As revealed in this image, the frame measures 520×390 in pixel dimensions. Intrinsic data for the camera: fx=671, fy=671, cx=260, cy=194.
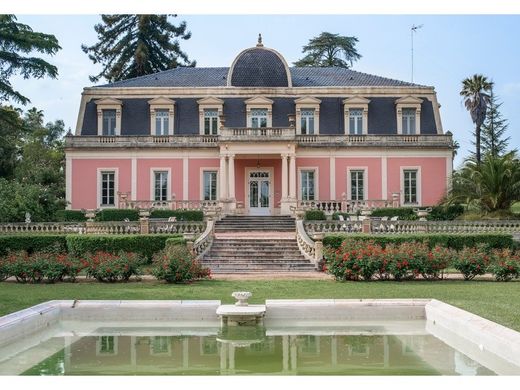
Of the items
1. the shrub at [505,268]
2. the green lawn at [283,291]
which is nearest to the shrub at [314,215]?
the green lawn at [283,291]

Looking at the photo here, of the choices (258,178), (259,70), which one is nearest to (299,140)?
(258,178)

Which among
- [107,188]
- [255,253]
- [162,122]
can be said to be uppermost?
[162,122]

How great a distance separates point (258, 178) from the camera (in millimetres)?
36844

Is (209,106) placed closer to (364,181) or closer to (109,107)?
(109,107)

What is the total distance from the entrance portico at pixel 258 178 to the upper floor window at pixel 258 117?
209cm

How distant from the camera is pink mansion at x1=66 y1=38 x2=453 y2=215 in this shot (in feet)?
120

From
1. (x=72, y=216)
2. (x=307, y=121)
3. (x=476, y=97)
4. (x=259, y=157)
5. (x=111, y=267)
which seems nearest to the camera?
(x=111, y=267)

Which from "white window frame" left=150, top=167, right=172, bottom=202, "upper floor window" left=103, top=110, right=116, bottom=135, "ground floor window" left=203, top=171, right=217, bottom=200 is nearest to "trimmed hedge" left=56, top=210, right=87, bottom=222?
"white window frame" left=150, top=167, right=172, bottom=202

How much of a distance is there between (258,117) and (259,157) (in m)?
2.87

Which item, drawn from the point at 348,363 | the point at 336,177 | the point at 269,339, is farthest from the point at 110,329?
the point at 336,177

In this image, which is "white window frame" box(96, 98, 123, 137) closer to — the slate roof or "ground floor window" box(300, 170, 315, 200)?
the slate roof

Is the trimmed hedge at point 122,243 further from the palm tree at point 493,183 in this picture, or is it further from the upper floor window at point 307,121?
the upper floor window at point 307,121

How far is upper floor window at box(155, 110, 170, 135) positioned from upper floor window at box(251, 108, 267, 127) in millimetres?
4774
